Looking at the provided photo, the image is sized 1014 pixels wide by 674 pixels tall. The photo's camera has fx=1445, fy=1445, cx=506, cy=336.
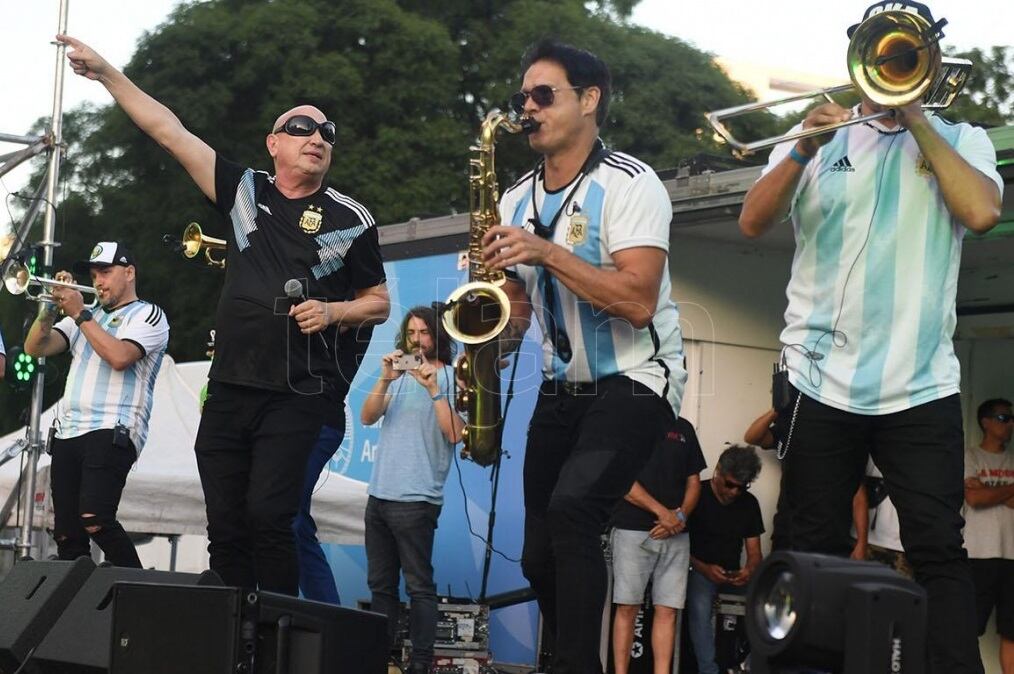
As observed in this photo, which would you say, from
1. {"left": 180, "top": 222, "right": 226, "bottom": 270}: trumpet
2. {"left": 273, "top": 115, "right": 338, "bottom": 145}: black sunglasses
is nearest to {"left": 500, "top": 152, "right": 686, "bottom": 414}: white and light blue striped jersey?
{"left": 273, "top": 115, "right": 338, "bottom": 145}: black sunglasses

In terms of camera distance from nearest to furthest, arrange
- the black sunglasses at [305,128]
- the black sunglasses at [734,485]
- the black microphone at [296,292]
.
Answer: the black microphone at [296,292], the black sunglasses at [305,128], the black sunglasses at [734,485]

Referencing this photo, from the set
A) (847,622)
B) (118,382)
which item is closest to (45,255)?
(118,382)

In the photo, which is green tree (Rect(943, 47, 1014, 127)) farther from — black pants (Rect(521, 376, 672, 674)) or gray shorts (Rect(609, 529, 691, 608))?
black pants (Rect(521, 376, 672, 674))

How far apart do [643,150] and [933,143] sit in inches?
856

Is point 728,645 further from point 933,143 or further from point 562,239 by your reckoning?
point 933,143

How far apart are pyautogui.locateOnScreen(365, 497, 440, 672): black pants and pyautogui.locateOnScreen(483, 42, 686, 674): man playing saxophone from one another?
154 inches

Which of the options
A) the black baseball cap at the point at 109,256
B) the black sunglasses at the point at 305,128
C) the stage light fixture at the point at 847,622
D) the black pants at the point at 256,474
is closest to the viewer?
the stage light fixture at the point at 847,622

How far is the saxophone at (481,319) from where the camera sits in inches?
218

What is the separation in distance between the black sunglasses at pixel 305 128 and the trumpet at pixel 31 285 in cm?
317

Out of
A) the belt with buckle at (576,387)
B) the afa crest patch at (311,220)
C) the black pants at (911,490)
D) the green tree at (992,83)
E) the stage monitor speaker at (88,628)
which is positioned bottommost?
the stage monitor speaker at (88,628)

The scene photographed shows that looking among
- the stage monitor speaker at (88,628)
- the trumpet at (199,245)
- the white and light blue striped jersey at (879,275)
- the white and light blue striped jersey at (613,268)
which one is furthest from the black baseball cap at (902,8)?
the trumpet at (199,245)

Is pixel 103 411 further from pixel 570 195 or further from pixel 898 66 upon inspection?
pixel 898 66

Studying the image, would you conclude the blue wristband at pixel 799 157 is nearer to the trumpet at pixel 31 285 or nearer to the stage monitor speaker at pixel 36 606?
the stage monitor speaker at pixel 36 606

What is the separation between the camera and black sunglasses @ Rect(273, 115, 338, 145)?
612 centimetres
